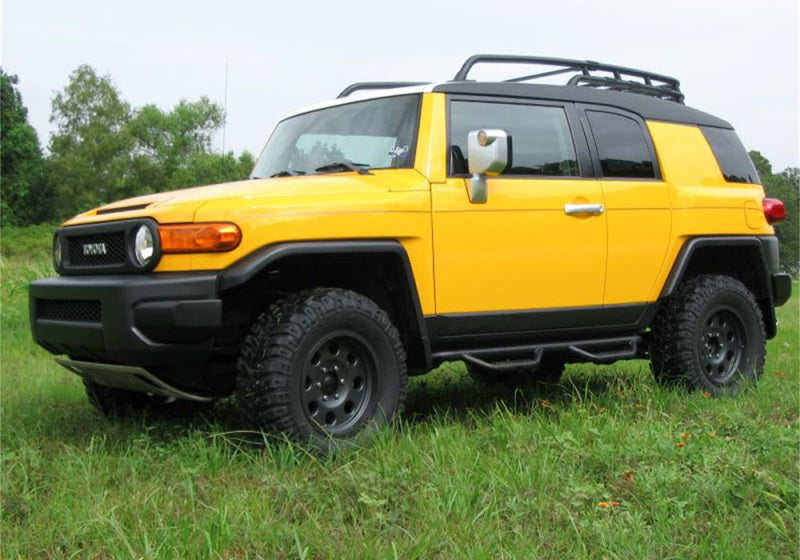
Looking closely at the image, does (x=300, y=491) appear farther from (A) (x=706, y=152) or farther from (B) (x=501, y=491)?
(A) (x=706, y=152)

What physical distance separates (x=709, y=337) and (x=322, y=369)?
A: 3.05 m

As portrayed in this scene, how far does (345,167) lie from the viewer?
199 inches

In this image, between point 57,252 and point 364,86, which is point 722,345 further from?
point 57,252

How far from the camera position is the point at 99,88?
56.4m

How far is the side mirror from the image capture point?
4.69 metres

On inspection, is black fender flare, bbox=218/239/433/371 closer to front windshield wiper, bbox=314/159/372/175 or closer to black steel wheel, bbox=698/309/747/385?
front windshield wiper, bbox=314/159/372/175

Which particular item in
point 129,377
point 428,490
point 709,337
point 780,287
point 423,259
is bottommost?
point 428,490

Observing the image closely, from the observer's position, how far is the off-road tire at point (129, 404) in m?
5.36

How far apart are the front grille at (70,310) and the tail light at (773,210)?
467cm

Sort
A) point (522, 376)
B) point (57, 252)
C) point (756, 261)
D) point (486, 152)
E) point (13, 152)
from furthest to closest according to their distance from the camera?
1. point (13, 152)
2. point (522, 376)
3. point (756, 261)
4. point (57, 252)
5. point (486, 152)

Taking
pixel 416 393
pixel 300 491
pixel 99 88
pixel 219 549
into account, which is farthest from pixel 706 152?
pixel 99 88

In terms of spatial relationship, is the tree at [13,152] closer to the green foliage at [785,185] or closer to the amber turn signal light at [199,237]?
the green foliage at [785,185]

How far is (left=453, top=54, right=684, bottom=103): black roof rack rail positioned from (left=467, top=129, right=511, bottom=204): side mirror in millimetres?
645

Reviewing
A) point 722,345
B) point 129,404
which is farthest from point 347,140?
point 722,345
